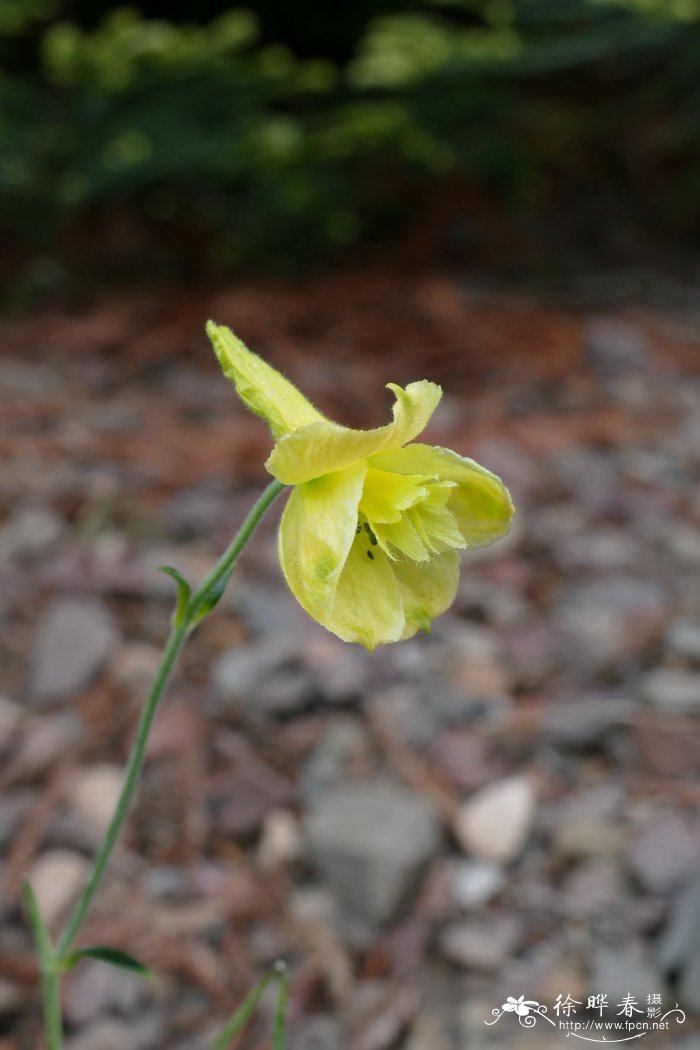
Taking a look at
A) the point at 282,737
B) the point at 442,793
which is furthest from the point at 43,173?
the point at 442,793

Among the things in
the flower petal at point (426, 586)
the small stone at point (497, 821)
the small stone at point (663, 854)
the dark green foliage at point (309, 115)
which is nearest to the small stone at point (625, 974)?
the small stone at point (663, 854)

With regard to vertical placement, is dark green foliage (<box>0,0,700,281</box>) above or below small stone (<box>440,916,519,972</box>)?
above

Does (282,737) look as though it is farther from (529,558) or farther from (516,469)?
(516,469)

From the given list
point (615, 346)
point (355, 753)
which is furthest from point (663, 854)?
point (615, 346)

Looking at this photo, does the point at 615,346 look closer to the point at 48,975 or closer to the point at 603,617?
the point at 603,617

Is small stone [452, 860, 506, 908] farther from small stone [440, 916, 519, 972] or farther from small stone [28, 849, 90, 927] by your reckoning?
small stone [28, 849, 90, 927]

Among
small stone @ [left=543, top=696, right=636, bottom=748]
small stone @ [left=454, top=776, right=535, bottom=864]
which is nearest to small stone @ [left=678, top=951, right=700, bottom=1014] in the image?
small stone @ [left=454, top=776, right=535, bottom=864]
